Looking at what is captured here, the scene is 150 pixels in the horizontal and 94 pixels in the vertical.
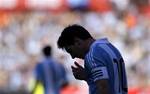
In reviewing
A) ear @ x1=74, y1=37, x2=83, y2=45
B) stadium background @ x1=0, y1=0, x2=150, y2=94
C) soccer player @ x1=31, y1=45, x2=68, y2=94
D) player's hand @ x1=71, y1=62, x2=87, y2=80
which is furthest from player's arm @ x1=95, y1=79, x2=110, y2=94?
stadium background @ x1=0, y1=0, x2=150, y2=94

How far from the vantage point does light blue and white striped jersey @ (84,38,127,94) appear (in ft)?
19.2

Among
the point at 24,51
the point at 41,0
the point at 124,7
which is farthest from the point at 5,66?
the point at 124,7

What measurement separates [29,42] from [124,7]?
289 cm

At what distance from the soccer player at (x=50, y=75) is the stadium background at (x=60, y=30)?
25.1 ft

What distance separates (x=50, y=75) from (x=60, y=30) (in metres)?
8.63

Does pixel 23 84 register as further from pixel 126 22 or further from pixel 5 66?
pixel 126 22

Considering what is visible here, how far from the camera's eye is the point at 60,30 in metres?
21.2

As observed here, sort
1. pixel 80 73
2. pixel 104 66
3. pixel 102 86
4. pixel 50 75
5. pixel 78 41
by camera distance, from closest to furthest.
Answer: 1. pixel 102 86
2. pixel 104 66
3. pixel 78 41
4. pixel 80 73
5. pixel 50 75

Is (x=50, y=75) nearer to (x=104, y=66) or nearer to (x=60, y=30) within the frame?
(x=104, y=66)

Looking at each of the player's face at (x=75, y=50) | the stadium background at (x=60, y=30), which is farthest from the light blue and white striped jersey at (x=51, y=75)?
the stadium background at (x=60, y=30)

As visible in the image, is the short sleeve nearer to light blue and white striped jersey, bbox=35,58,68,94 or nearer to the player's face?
the player's face

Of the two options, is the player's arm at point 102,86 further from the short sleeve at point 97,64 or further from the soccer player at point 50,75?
the soccer player at point 50,75

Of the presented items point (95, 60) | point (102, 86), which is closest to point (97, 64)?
point (95, 60)

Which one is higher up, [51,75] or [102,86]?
[51,75]
